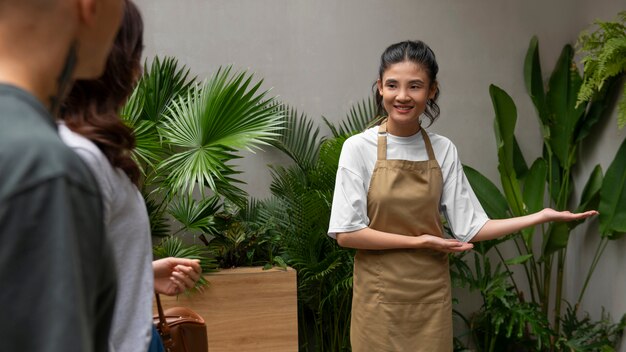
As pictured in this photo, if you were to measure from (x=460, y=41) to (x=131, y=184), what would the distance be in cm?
495

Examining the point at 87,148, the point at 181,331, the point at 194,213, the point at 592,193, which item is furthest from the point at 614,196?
the point at 87,148

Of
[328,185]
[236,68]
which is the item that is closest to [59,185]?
[328,185]

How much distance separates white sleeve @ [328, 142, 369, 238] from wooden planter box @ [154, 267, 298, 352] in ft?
5.83

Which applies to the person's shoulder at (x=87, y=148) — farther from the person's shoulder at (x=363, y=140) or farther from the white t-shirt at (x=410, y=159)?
the person's shoulder at (x=363, y=140)

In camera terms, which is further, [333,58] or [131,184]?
[333,58]

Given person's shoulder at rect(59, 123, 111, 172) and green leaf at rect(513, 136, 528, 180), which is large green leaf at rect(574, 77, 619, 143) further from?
person's shoulder at rect(59, 123, 111, 172)

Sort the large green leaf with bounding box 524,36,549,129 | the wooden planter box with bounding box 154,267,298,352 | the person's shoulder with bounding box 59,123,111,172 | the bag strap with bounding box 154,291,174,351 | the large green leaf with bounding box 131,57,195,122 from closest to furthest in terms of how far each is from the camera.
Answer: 1. the person's shoulder with bounding box 59,123,111,172
2. the bag strap with bounding box 154,291,174,351
3. the wooden planter box with bounding box 154,267,298,352
4. the large green leaf with bounding box 131,57,195,122
5. the large green leaf with bounding box 524,36,549,129

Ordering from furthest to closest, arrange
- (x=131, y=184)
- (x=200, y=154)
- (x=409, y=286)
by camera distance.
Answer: (x=200, y=154) → (x=409, y=286) → (x=131, y=184)

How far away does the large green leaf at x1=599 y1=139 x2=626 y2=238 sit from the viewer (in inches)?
209

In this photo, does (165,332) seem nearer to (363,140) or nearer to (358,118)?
(363,140)

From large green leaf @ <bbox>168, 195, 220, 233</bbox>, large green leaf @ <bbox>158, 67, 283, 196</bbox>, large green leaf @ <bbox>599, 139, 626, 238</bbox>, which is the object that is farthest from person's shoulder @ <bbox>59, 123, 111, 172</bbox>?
large green leaf @ <bbox>599, 139, 626, 238</bbox>

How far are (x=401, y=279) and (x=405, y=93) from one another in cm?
71

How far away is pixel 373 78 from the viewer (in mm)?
5957

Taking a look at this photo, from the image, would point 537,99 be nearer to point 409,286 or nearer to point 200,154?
point 200,154
